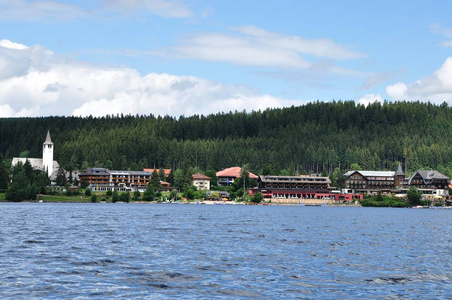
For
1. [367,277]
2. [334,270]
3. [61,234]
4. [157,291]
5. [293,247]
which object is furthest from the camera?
[61,234]

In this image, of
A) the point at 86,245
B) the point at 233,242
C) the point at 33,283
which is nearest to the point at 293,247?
the point at 233,242

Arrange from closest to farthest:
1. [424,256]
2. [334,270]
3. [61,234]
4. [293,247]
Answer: [334,270], [424,256], [293,247], [61,234]

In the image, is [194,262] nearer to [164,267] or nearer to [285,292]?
[164,267]

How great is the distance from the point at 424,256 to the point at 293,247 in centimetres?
1099

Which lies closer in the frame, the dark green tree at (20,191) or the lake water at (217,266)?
the lake water at (217,266)


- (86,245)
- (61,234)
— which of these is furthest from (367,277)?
(61,234)

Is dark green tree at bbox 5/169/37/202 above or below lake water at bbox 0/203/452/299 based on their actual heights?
above

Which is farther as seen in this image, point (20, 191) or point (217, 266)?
point (20, 191)

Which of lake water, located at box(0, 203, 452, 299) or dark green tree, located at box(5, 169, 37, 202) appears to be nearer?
lake water, located at box(0, 203, 452, 299)

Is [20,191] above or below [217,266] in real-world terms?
above

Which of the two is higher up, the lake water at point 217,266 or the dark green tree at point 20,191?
the dark green tree at point 20,191

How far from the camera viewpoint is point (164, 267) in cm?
4128

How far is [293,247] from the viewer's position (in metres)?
55.8

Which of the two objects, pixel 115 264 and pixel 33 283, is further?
pixel 115 264
